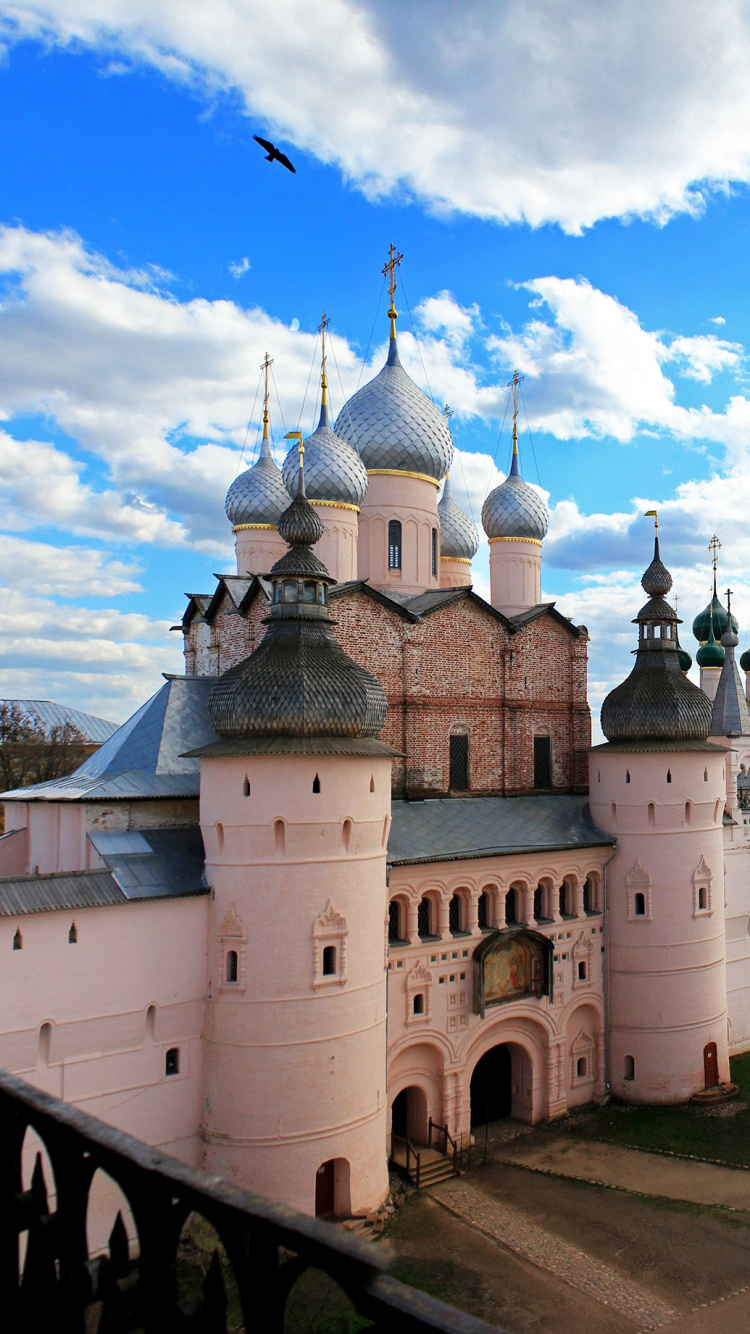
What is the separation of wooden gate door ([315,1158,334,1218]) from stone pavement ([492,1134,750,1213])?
4.19 metres

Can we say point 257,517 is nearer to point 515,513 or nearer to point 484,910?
point 515,513

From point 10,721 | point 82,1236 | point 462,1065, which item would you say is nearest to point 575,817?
point 462,1065

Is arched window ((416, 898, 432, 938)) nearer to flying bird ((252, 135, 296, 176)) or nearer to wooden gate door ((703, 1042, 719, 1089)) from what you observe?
wooden gate door ((703, 1042, 719, 1089))

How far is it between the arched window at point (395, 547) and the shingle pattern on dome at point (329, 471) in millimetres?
1410

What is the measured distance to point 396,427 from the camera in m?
21.3

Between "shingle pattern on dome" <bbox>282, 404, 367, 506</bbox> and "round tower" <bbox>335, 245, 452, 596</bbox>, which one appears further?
"round tower" <bbox>335, 245, 452, 596</bbox>

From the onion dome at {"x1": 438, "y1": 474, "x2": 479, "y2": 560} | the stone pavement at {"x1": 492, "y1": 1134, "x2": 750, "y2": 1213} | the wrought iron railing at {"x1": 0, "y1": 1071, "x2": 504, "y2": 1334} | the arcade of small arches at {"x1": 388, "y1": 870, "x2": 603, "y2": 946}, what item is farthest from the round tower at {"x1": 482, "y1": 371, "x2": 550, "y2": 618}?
the wrought iron railing at {"x1": 0, "y1": 1071, "x2": 504, "y2": 1334}

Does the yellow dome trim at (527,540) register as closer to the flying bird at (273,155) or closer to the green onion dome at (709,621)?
the green onion dome at (709,621)

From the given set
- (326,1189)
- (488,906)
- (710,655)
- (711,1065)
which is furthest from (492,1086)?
(710,655)

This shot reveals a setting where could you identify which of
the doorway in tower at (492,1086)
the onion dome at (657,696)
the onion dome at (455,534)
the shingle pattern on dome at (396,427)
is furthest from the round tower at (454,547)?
the doorway in tower at (492,1086)

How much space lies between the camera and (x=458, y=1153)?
16.5 metres

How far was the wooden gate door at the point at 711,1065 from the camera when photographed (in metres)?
19.9

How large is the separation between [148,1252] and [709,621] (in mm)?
34125

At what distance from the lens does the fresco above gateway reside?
17.4 metres
